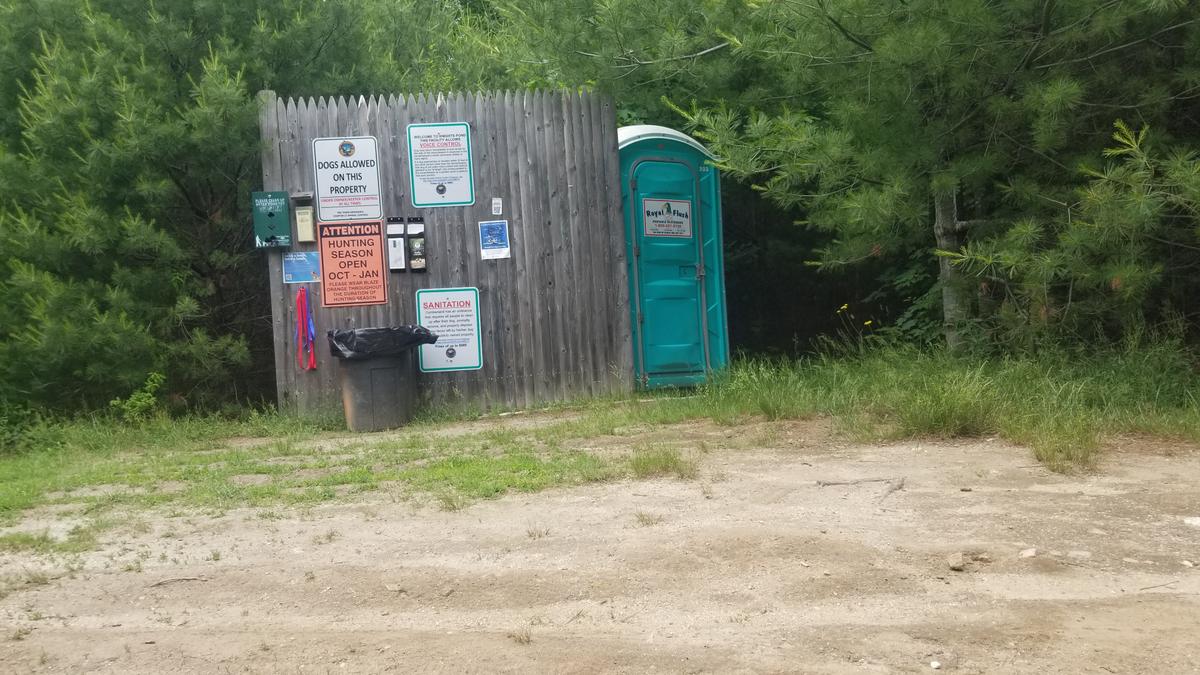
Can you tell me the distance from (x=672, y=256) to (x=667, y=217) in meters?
0.41

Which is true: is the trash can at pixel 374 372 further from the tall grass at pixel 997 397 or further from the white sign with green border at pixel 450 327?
the tall grass at pixel 997 397

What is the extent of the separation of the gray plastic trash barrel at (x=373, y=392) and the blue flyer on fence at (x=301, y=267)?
103 centimetres

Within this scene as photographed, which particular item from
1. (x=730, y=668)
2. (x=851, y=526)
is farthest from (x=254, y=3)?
(x=730, y=668)

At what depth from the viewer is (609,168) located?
34.6 feet

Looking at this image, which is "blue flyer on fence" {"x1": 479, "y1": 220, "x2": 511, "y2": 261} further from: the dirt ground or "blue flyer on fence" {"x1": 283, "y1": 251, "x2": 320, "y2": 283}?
the dirt ground

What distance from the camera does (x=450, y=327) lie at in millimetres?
10125

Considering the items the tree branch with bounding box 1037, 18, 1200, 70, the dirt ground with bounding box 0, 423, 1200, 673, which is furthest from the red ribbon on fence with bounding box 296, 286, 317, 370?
the tree branch with bounding box 1037, 18, 1200, 70

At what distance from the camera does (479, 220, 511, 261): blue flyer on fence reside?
1020 cm

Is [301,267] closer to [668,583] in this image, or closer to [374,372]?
[374,372]

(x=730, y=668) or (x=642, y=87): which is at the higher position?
(x=642, y=87)

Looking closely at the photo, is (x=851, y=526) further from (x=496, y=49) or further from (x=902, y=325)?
(x=496, y=49)

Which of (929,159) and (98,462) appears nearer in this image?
(98,462)

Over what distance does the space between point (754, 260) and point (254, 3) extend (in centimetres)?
685

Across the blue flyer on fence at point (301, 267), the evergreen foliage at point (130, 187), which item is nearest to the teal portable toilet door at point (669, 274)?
the blue flyer on fence at point (301, 267)
